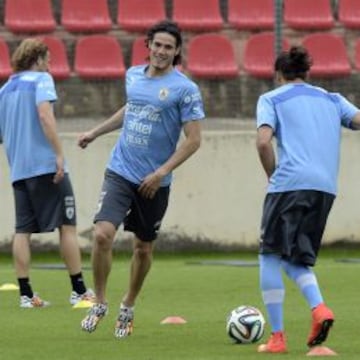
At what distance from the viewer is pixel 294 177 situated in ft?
25.6

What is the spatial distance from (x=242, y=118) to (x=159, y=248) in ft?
6.14

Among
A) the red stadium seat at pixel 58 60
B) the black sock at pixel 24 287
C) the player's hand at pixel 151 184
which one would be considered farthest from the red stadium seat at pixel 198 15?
the player's hand at pixel 151 184

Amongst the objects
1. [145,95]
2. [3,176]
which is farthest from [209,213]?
[145,95]

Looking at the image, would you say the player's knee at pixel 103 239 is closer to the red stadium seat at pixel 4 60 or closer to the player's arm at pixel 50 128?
the player's arm at pixel 50 128

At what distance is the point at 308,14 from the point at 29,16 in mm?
3944

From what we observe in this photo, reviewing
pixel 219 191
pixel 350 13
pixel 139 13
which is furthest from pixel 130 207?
pixel 350 13

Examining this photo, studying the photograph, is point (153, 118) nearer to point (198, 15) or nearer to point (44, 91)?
point (44, 91)

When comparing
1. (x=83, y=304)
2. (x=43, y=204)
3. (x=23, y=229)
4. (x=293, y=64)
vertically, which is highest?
(x=293, y=64)

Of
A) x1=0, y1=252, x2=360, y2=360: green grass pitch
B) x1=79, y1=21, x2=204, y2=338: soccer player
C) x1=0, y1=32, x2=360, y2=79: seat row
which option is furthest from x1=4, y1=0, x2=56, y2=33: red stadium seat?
x1=79, y1=21, x2=204, y2=338: soccer player

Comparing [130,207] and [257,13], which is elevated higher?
[257,13]

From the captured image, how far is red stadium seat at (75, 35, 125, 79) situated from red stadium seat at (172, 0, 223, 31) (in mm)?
1059

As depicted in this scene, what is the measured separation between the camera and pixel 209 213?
16.5 meters

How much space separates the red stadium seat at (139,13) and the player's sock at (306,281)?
12.1m

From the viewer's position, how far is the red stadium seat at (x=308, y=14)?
2002 cm
